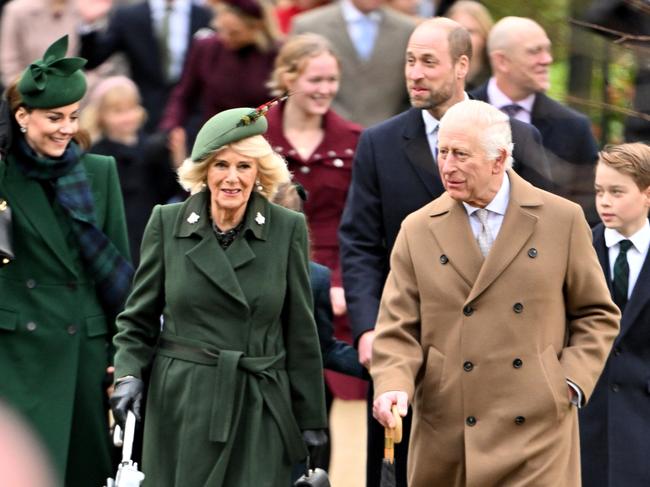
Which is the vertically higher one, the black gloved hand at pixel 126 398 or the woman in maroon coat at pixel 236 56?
the woman in maroon coat at pixel 236 56

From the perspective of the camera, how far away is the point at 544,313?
6.47m

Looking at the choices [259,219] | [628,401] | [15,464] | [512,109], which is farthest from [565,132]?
[15,464]

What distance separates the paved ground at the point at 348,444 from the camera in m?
9.85

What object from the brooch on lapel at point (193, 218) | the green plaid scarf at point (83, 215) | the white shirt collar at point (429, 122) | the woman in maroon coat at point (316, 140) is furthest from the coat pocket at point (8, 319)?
the woman in maroon coat at point (316, 140)

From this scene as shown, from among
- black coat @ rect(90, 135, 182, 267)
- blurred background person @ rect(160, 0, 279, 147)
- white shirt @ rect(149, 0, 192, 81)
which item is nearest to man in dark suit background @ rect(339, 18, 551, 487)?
blurred background person @ rect(160, 0, 279, 147)

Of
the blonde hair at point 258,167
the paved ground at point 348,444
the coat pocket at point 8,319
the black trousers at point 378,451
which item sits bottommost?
the paved ground at point 348,444

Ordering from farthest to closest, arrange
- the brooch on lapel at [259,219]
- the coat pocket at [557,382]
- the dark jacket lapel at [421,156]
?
the dark jacket lapel at [421,156]
the brooch on lapel at [259,219]
the coat pocket at [557,382]

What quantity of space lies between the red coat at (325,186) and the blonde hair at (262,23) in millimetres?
1328

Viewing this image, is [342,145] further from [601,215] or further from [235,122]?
[235,122]

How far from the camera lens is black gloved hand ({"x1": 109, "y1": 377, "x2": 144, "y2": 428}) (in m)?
6.59

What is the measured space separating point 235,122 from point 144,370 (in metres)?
0.98

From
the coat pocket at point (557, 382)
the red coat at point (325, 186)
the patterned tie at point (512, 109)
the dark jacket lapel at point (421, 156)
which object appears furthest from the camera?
the red coat at point (325, 186)

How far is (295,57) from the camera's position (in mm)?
9328

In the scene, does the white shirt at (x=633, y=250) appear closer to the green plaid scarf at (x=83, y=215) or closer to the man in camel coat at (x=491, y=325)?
the man in camel coat at (x=491, y=325)
